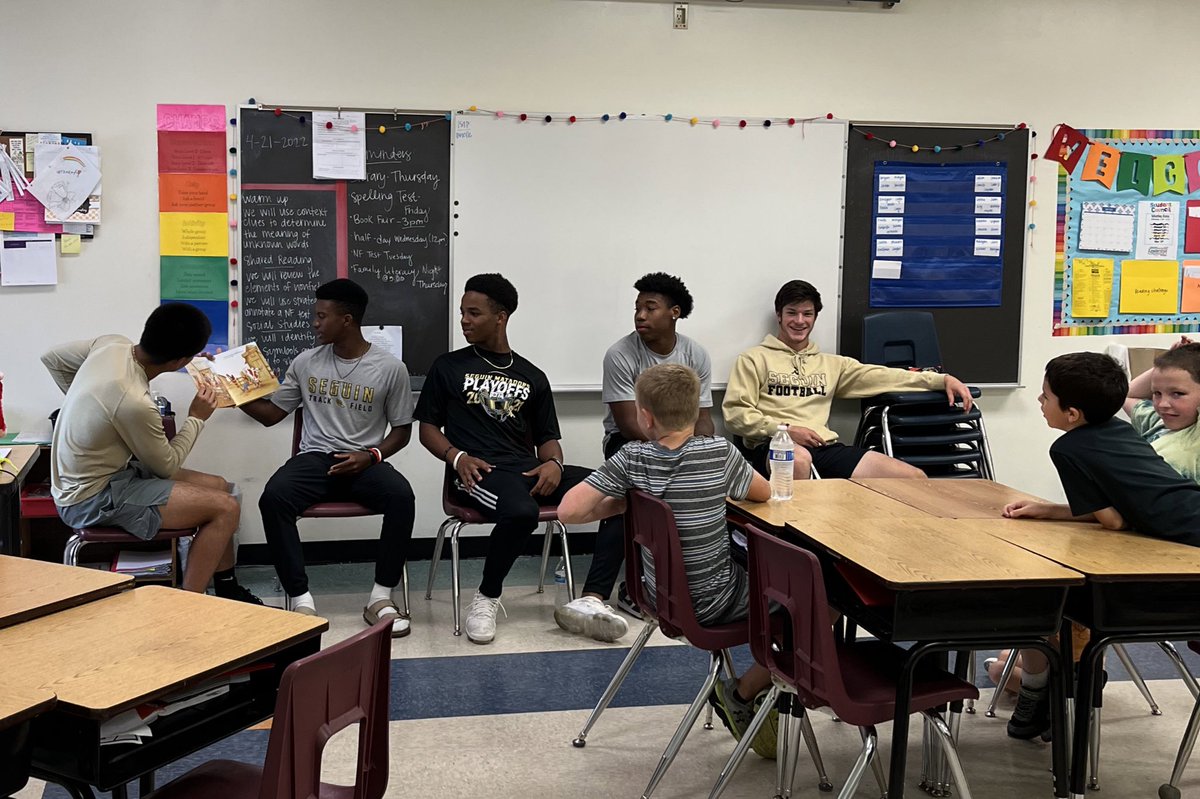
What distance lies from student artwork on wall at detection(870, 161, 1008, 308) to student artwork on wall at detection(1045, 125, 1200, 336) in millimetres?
378

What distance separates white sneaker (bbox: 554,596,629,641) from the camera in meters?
3.83

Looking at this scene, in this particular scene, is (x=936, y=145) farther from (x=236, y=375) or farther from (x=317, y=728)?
(x=317, y=728)

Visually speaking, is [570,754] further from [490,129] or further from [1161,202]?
[1161,202]

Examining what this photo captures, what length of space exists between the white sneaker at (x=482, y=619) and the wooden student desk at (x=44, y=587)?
1.82 m

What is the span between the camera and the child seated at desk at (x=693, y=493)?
272 centimetres

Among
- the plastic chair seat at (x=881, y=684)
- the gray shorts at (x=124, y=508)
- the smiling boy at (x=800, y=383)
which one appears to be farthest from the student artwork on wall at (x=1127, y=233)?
the gray shorts at (x=124, y=508)

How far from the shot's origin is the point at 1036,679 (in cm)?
303

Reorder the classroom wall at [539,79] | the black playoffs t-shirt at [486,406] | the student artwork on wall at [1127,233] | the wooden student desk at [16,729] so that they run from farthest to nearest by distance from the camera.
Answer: the student artwork on wall at [1127,233], the classroom wall at [539,79], the black playoffs t-shirt at [486,406], the wooden student desk at [16,729]

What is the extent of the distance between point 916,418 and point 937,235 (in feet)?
3.40

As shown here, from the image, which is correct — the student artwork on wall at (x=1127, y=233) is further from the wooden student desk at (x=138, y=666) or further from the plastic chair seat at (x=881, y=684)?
the wooden student desk at (x=138, y=666)

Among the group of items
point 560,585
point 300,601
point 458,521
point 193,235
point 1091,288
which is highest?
point 193,235

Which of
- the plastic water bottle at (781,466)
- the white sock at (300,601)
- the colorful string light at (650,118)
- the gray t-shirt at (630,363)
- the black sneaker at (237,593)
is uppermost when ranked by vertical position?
the colorful string light at (650,118)

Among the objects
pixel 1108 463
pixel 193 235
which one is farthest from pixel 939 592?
pixel 193 235

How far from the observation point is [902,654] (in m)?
2.54
